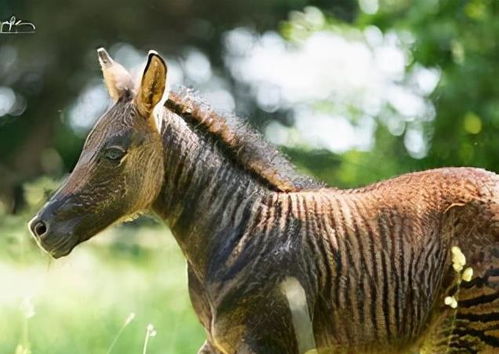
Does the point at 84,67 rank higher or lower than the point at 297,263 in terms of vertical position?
lower

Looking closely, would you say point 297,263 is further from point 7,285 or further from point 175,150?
point 7,285

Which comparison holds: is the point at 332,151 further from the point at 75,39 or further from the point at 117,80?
the point at 75,39

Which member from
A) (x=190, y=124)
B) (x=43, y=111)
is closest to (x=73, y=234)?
(x=190, y=124)

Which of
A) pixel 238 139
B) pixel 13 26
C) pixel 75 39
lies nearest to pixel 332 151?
pixel 238 139

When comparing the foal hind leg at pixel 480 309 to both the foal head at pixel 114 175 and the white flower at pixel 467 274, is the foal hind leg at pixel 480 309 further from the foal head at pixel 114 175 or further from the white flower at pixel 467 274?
the foal head at pixel 114 175

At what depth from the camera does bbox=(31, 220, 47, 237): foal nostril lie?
6.55 metres

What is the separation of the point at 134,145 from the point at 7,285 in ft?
17.9

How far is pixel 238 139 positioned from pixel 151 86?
0.60 metres

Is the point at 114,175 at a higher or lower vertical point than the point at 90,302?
higher

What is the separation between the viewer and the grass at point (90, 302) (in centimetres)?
1038

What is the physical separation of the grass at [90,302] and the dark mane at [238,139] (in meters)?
2.19

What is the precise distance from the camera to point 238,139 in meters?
6.97

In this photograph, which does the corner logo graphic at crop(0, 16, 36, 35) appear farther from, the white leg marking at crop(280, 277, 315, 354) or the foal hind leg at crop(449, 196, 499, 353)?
the foal hind leg at crop(449, 196, 499, 353)

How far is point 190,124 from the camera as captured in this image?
6.91 meters
